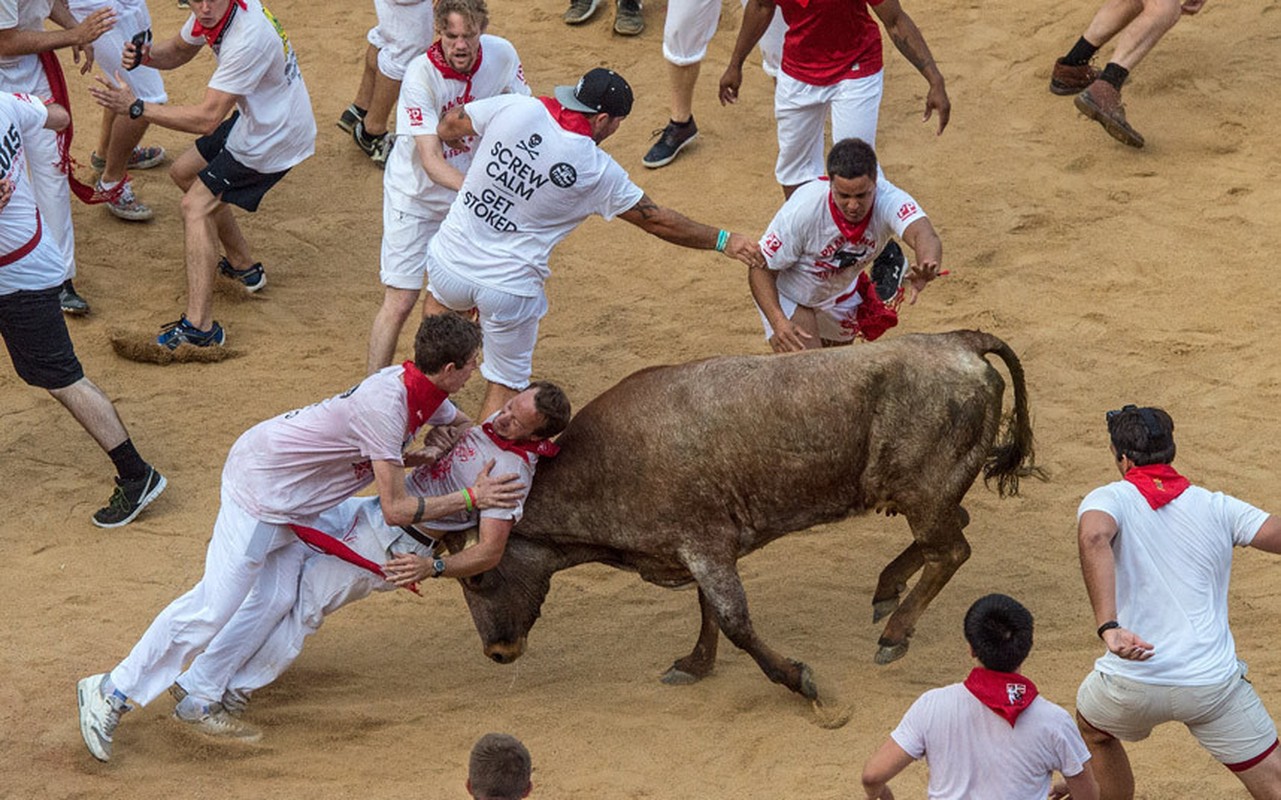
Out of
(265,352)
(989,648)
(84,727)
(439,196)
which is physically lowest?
(265,352)

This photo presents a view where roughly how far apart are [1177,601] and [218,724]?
14.3 feet

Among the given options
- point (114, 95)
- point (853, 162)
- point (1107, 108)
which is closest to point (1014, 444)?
point (853, 162)

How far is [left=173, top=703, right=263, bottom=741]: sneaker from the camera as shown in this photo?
26.2 feet

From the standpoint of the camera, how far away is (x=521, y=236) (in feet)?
30.3

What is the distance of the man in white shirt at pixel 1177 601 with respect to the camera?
6.54 m

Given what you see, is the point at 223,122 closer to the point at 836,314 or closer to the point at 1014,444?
the point at 836,314

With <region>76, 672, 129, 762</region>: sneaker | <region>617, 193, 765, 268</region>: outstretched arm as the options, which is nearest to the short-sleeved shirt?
<region>617, 193, 765, 268</region>: outstretched arm

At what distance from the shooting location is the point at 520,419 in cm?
782

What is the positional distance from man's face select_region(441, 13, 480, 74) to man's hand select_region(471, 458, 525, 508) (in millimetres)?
3106

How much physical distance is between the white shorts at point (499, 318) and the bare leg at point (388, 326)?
90 centimetres

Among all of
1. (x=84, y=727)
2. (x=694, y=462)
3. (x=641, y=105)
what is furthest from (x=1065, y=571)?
(x=641, y=105)

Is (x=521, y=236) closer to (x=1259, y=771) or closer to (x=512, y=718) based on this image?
(x=512, y=718)

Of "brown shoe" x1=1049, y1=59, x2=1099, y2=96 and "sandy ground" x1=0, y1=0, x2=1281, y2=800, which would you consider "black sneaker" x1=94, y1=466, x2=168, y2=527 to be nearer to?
"sandy ground" x1=0, y1=0, x2=1281, y2=800

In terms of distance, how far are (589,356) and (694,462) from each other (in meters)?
3.47
